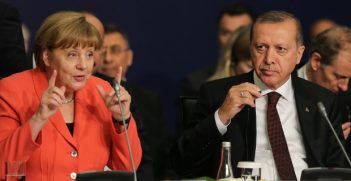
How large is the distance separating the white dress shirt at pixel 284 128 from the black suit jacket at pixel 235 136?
32 millimetres

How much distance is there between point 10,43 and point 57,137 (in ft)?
1.81

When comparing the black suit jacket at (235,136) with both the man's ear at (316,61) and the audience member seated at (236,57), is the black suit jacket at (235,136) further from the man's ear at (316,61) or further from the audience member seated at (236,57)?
the audience member seated at (236,57)

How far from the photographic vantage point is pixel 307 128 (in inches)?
162

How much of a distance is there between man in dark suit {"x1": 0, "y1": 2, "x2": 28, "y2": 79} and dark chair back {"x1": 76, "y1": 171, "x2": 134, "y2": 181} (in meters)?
1.08

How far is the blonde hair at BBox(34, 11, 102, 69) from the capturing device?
3.79 metres

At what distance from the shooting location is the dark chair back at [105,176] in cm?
313

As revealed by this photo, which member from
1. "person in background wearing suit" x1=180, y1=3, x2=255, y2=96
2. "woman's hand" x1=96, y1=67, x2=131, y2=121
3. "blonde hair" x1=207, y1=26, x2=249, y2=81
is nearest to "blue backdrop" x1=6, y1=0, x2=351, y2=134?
"person in background wearing suit" x1=180, y1=3, x2=255, y2=96

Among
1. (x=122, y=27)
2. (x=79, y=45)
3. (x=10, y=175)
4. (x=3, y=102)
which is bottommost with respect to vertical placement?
(x=10, y=175)

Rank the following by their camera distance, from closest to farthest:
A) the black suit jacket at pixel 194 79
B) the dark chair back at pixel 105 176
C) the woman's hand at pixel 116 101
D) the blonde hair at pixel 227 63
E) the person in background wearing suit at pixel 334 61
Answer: the dark chair back at pixel 105 176
the woman's hand at pixel 116 101
the person in background wearing suit at pixel 334 61
the blonde hair at pixel 227 63
the black suit jacket at pixel 194 79

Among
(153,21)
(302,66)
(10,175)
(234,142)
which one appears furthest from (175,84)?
(10,175)

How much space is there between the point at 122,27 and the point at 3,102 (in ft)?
11.0

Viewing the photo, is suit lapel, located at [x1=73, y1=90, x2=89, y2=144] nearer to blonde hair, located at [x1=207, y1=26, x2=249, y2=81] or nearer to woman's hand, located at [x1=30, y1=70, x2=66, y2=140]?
woman's hand, located at [x1=30, y1=70, x2=66, y2=140]

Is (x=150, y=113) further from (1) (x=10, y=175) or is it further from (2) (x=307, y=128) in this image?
(1) (x=10, y=175)

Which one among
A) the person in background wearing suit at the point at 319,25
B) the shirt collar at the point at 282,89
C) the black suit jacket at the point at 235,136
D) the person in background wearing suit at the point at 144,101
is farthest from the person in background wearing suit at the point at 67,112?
the person in background wearing suit at the point at 319,25
